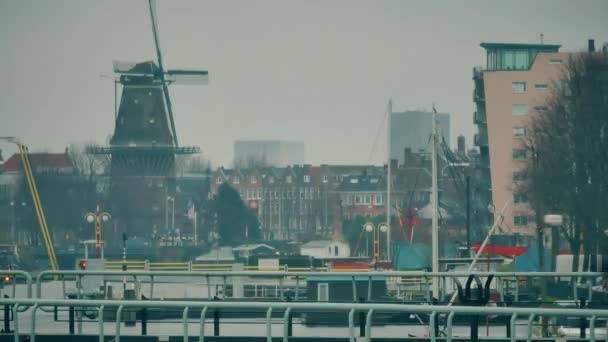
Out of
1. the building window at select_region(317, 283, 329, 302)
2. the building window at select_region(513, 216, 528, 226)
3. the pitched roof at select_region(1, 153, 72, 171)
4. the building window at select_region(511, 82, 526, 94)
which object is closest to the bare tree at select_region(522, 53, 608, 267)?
the building window at select_region(513, 216, 528, 226)

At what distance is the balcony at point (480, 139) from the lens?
154 metres

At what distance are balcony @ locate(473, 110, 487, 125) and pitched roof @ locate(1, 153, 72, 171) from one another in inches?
1848

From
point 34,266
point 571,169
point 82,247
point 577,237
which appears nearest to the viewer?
point 577,237

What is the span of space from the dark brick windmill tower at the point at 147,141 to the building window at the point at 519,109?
40886 millimetres

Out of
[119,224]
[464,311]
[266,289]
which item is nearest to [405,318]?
[464,311]

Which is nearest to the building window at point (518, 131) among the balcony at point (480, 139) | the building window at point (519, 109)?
the building window at point (519, 109)

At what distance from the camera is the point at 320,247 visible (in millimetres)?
154875

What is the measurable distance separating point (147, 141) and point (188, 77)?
28.3 feet

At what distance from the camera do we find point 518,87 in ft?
503

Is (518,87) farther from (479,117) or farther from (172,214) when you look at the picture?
(172,214)

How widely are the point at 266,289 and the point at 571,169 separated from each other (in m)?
→ 25.9

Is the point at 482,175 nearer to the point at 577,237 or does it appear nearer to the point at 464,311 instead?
the point at 577,237

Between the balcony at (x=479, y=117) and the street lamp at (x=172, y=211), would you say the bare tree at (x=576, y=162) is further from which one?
the street lamp at (x=172, y=211)

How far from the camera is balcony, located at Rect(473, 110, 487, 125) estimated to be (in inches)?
6117
